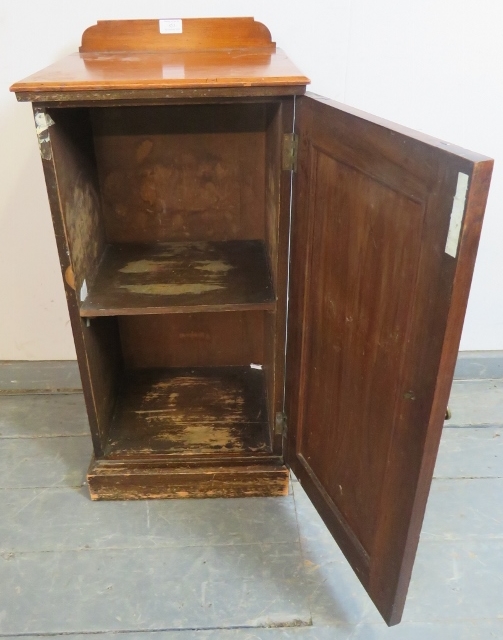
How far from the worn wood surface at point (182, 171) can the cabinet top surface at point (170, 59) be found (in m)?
0.15

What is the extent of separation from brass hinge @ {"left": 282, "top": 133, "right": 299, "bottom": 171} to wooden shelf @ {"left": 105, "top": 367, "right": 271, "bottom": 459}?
799 millimetres

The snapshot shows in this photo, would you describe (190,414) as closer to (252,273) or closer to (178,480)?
(178,480)

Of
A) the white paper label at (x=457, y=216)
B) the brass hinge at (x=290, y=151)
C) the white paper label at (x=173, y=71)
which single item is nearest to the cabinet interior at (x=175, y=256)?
the brass hinge at (x=290, y=151)

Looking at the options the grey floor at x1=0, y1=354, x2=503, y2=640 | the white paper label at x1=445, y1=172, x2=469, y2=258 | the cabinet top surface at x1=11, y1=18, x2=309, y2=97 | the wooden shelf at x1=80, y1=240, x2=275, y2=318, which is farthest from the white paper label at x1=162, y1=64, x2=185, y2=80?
the grey floor at x1=0, y1=354, x2=503, y2=640

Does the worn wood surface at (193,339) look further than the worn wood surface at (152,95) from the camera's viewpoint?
Yes

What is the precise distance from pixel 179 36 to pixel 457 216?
3.54 ft

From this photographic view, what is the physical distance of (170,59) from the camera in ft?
4.47

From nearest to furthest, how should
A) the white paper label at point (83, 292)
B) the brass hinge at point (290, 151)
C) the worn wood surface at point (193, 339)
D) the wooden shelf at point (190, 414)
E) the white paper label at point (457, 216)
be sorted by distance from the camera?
the white paper label at point (457, 216) → the brass hinge at point (290, 151) → the white paper label at point (83, 292) → the wooden shelf at point (190, 414) → the worn wood surface at point (193, 339)

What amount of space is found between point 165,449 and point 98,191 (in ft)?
2.55

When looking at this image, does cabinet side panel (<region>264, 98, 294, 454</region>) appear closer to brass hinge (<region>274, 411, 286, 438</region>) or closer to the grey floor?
brass hinge (<region>274, 411, 286, 438</region>)

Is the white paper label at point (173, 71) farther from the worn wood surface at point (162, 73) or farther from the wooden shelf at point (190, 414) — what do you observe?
the wooden shelf at point (190, 414)

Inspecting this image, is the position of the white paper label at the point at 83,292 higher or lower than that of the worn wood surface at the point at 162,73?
lower

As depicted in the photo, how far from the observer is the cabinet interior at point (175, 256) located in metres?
1.41

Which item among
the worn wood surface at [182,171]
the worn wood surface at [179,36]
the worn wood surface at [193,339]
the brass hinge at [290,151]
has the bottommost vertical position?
the worn wood surface at [193,339]
